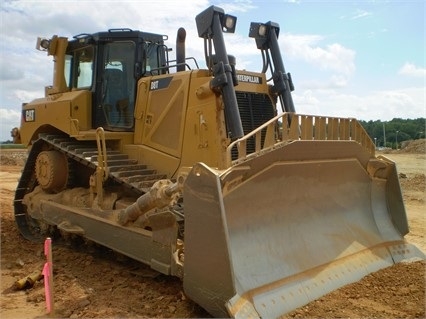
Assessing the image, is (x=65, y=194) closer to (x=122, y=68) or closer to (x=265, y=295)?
(x=122, y=68)

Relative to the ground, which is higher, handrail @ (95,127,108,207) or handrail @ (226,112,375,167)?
handrail @ (226,112,375,167)

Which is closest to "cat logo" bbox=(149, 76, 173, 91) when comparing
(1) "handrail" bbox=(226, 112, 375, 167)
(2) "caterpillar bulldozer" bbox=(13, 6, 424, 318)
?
(2) "caterpillar bulldozer" bbox=(13, 6, 424, 318)

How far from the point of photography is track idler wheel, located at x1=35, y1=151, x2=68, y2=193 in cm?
641

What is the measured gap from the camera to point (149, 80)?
584 cm

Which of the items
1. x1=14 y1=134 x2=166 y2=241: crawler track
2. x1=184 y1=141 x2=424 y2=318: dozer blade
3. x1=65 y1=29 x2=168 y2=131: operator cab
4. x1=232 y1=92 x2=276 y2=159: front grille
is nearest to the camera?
x1=184 y1=141 x2=424 y2=318: dozer blade

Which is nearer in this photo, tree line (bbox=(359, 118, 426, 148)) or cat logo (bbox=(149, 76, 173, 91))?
cat logo (bbox=(149, 76, 173, 91))

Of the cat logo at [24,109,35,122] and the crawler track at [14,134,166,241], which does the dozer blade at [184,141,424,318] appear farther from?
the cat logo at [24,109,35,122]

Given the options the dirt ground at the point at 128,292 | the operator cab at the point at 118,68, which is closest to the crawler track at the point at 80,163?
the operator cab at the point at 118,68

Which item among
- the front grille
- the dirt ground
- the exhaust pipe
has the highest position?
the exhaust pipe

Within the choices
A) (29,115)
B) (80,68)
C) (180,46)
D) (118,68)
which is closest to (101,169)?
(118,68)

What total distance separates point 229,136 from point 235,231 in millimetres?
1227

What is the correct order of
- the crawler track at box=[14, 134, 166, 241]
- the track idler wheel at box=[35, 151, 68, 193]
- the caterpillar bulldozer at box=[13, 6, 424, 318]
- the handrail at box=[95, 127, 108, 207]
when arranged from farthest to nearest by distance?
the track idler wheel at box=[35, 151, 68, 193] < the handrail at box=[95, 127, 108, 207] < the crawler track at box=[14, 134, 166, 241] < the caterpillar bulldozer at box=[13, 6, 424, 318]

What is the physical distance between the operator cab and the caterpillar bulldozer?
17mm

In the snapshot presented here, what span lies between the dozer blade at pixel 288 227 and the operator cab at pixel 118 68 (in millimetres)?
2482
